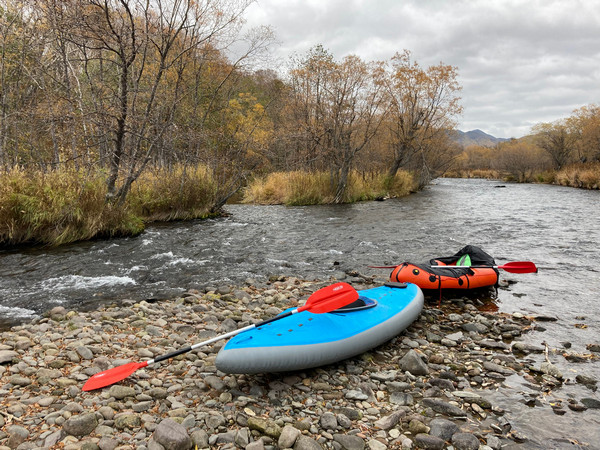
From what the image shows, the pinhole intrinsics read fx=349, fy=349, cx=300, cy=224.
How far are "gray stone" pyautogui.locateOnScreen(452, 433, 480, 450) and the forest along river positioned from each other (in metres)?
0.45

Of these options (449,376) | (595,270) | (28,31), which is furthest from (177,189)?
(595,270)

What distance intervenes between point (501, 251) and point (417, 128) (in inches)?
542

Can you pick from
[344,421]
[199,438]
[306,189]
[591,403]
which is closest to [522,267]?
[591,403]

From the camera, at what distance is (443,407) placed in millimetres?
2496

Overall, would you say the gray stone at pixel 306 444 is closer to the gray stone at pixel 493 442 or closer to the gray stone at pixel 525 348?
the gray stone at pixel 493 442

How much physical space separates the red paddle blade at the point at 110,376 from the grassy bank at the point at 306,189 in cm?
1266

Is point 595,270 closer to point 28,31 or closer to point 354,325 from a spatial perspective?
point 354,325

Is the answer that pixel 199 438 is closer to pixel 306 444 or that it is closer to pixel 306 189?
pixel 306 444

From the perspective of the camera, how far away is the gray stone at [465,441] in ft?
6.95

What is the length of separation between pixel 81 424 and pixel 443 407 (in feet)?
7.74

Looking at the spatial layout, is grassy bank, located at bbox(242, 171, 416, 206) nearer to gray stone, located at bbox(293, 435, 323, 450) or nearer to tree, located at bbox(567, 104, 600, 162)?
gray stone, located at bbox(293, 435, 323, 450)

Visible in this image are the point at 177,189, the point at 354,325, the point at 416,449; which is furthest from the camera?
the point at 177,189

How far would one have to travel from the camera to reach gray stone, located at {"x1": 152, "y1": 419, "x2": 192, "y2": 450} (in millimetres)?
1969

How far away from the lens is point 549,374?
2979 mm
